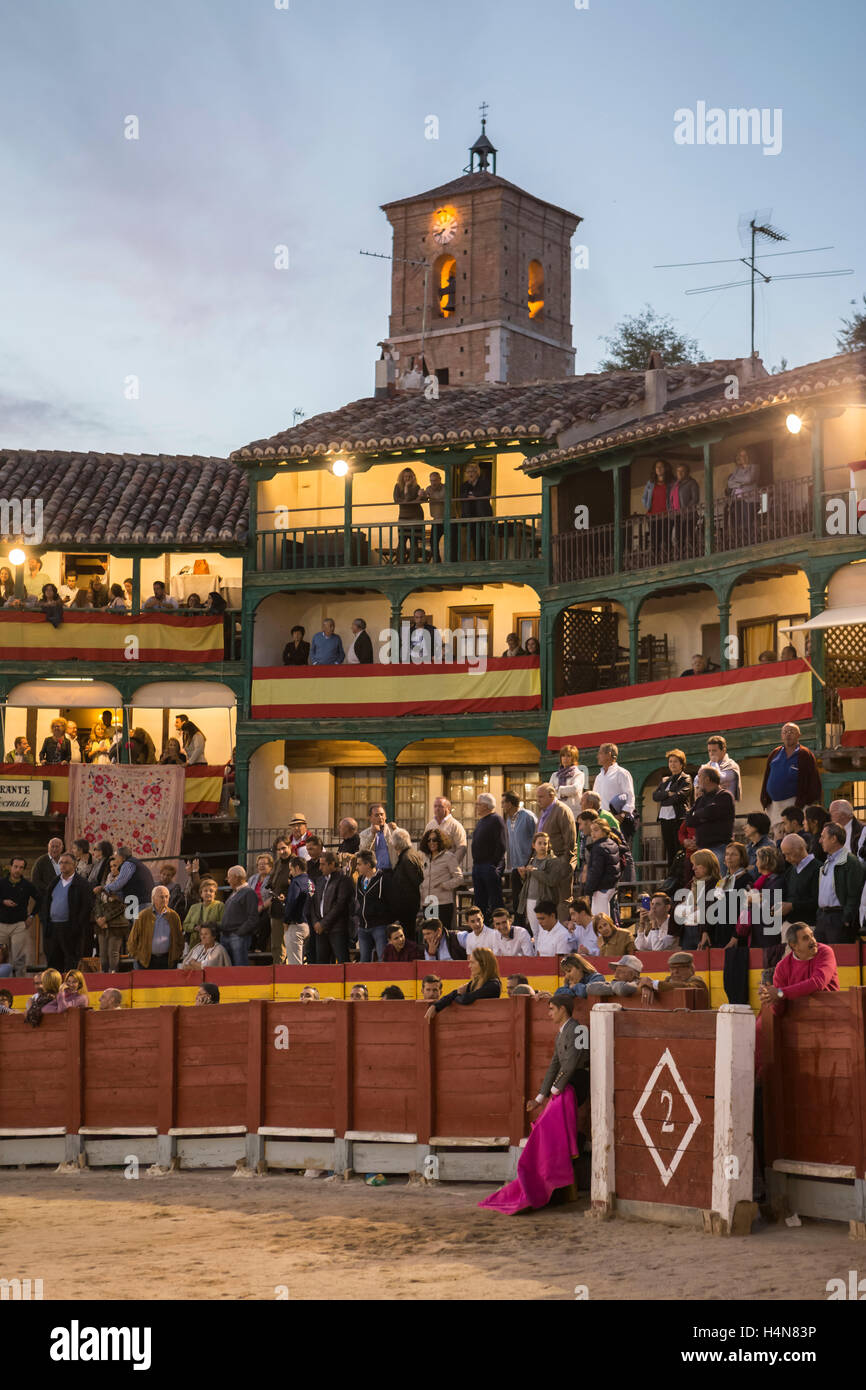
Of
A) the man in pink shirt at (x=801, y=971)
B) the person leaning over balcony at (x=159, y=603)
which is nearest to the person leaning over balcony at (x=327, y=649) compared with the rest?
the person leaning over balcony at (x=159, y=603)

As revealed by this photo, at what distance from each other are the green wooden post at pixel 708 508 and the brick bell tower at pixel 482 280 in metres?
29.6

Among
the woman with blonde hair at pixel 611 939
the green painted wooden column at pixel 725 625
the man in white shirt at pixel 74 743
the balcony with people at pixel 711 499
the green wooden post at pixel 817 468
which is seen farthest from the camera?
the man in white shirt at pixel 74 743

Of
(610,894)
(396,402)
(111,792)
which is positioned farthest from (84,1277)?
(396,402)

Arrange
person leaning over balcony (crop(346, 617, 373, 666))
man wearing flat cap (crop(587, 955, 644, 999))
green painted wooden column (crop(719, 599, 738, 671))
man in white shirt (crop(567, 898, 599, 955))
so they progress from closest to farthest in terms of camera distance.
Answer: man wearing flat cap (crop(587, 955, 644, 999)), man in white shirt (crop(567, 898, 599, 955)), green painted wooden column (crop(719, 599, 738, 671)), person leaning over balcony (crop(346, 617, 373, 666))

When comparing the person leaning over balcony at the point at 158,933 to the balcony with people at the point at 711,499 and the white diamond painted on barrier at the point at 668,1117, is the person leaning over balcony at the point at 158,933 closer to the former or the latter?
the white diamond painted on barrier at the point at 668,1117

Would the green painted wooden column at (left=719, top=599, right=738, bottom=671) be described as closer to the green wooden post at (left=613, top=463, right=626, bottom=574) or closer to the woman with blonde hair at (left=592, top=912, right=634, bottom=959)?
the green wooden post at (left=613, top=463, right=626, bottom=574)

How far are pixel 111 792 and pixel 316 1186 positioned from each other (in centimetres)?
1636

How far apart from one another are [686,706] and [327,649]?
7.16m

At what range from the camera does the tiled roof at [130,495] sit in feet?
109

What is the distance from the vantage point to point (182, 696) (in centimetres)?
3356

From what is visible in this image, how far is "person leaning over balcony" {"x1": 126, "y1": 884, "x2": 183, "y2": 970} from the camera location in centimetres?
1923

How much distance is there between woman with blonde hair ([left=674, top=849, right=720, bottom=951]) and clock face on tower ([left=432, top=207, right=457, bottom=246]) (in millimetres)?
47218

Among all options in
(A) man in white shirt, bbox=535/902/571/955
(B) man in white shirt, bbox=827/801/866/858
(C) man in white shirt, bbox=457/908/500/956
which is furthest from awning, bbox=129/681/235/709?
(B) man in white shirt, bbox=827/801/866/858
